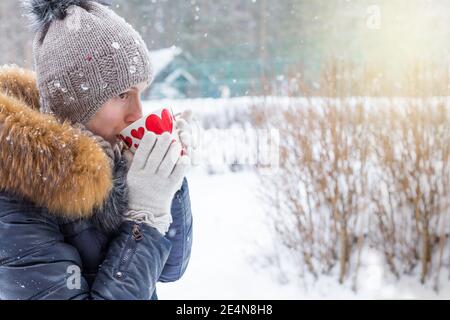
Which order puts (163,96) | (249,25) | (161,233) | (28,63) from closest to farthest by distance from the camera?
(161,233) < (28,63) < (163,96) < (249,25)

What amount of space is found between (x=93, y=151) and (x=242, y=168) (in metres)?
4.90

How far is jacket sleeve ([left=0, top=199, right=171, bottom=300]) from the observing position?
775 millimetres

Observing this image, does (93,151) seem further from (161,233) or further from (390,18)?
(390,18)

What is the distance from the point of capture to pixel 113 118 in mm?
1014

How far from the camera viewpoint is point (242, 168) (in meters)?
5.72

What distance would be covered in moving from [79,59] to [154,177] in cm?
32

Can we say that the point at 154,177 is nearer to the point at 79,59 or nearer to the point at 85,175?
the point at 85,175

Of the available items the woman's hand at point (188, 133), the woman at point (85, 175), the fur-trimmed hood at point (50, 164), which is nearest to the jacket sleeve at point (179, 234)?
the woman at point (85, 175)

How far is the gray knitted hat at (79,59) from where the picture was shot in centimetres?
98

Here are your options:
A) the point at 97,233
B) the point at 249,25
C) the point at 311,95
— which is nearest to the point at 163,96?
the point at 249,25

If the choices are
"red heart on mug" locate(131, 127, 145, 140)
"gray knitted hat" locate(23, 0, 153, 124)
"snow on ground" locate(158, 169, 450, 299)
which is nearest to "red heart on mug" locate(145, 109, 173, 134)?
"red heart on mug" locate(131, 127, 145, 140)

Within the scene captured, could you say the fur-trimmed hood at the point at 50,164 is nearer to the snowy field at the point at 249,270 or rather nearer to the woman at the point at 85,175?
the woman at the point at 85,175

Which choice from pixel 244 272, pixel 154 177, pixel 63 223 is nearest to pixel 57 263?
pixel 63 223
